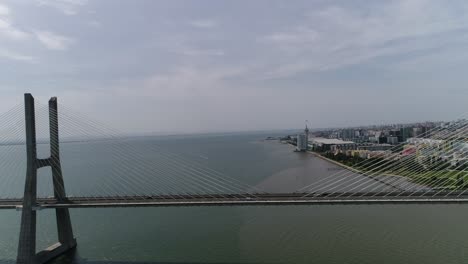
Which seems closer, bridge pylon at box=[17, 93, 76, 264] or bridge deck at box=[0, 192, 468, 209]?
bridge deck at box=[0, 192, 468, 209]

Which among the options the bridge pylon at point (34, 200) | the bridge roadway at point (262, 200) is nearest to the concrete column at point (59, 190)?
the bridge pylon at point (34, 200)

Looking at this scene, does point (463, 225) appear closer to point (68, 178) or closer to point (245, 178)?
point (245, 178)

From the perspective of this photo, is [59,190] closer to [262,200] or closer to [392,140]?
[262,200]

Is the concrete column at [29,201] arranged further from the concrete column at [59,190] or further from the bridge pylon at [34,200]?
the concrete column at [59,190]

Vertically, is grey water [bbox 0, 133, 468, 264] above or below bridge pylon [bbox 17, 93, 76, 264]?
below

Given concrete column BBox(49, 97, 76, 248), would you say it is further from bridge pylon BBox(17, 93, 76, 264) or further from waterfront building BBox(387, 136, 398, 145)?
waterfront building BBox(387, 136, 398, 145)

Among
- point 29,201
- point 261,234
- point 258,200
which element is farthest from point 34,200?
point 261,234

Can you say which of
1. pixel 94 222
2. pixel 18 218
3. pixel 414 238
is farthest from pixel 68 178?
pixel 414 238

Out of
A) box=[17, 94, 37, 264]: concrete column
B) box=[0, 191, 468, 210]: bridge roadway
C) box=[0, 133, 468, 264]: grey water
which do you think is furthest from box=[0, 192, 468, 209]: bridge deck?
box=[0, 133, 468, 264]: grey water
